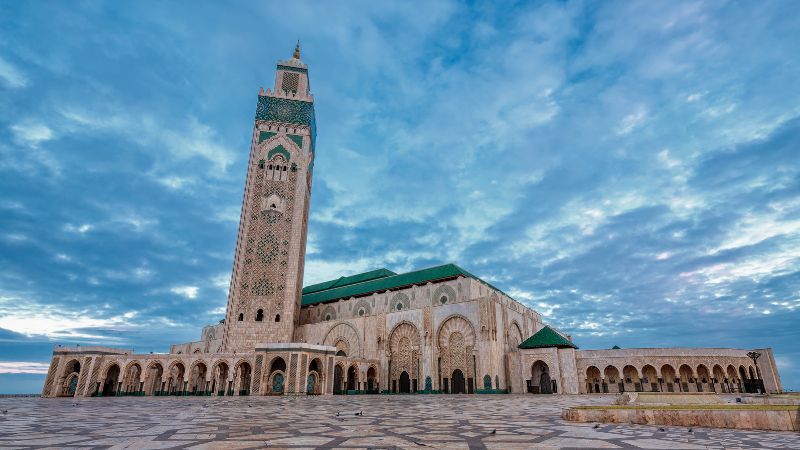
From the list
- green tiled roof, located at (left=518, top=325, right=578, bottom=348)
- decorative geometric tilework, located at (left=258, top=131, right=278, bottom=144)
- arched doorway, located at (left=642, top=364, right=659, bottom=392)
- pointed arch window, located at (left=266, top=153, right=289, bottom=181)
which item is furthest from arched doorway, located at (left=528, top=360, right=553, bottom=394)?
decorative geometric tilework, located at (left=258, top=131, right=278, bottom=144)

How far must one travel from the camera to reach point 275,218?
34.6 m

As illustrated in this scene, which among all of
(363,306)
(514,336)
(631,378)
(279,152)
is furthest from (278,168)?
(631,378)

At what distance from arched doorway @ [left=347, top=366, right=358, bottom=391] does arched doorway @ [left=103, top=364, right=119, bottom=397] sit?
603 inches

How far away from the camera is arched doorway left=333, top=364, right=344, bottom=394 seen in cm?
2869

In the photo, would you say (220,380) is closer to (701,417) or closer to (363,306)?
(363,306)

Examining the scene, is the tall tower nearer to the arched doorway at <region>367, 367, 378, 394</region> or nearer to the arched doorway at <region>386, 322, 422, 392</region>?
the arched doorway at <region>367, 367, 378, 394</region>

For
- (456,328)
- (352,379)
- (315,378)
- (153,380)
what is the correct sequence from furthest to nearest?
(153,380) → (352,379) → (456,328) → (315,378)

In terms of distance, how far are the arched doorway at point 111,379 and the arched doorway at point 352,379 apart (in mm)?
15305

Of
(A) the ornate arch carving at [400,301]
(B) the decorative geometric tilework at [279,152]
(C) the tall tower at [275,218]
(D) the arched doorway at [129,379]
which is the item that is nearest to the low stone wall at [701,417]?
(A) the ornate arch carving at [400,301]

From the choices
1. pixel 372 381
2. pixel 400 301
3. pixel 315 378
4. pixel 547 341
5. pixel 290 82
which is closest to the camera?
pixel 315 378

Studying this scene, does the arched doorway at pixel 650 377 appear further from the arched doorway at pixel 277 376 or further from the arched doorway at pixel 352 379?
the arched doorway at pixel 277 376

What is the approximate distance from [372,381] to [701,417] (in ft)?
90.9

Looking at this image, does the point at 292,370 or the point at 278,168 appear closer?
the point at 292,370

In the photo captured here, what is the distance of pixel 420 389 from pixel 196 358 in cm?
1509
